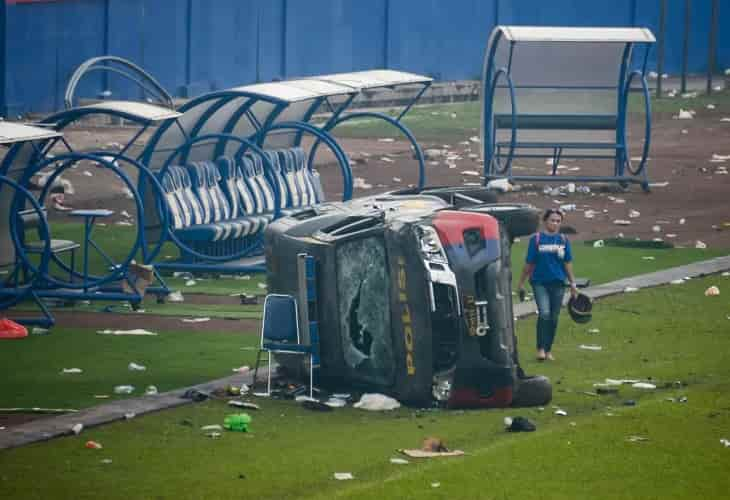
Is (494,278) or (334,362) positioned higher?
(494,278)

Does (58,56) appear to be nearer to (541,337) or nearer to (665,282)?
(665,282)

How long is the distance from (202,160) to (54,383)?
305 inches

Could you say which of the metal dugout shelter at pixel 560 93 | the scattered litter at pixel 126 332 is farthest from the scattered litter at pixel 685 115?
the scattered litter at pixel 126 332

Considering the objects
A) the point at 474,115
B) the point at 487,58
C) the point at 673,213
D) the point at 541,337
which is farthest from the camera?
the point at 474,115

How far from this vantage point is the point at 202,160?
19609 mm

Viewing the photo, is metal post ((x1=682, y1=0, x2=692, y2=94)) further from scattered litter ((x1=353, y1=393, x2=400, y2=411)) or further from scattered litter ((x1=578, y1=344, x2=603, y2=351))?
scattered litter ((x1=353, y1=393, x2=400, y2=411))

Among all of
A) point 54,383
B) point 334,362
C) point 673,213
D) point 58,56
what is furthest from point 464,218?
point 58,56

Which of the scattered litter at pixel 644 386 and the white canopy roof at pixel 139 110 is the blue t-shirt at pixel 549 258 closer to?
the scattered litter at pixel 644 386

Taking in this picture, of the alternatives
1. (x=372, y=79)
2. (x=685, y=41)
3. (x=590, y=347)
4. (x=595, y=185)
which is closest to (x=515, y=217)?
(x=590, y=347)

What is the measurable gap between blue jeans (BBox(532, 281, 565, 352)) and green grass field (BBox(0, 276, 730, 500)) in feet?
1.45

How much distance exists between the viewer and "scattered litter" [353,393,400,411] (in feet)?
37.2

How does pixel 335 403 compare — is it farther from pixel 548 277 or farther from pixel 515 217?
pixel 548 277

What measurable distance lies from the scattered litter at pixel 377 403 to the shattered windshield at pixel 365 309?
0.39ft

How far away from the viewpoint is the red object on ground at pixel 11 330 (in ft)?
46.7
